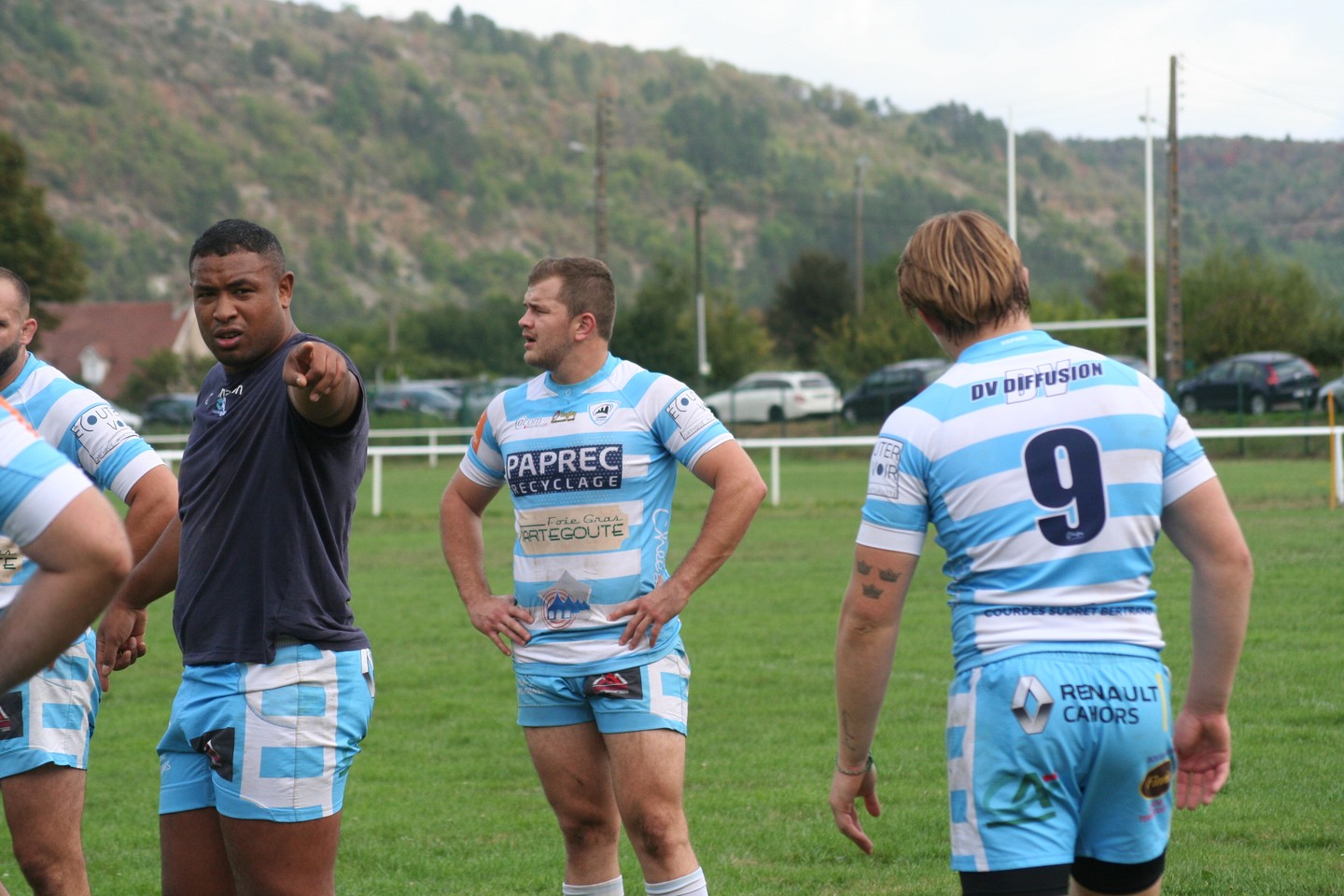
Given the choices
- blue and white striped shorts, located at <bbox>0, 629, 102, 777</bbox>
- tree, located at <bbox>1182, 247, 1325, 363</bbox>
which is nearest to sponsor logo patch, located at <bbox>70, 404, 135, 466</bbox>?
blue and white striped shorts, located at <bbox>0, 629, 102, 777</bbox>

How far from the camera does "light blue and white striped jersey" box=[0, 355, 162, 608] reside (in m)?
4.30

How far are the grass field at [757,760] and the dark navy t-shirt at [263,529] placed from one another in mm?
1214

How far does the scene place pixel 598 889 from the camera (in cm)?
462

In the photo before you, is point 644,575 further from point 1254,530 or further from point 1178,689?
point 1254,530

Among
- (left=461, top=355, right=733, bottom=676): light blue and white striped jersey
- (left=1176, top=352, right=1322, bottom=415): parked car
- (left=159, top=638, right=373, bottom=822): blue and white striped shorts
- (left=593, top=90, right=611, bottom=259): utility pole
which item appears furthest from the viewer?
(left=593, top=90, right=611, bottom=259): utility pole

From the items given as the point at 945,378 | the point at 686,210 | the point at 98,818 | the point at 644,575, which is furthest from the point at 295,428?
the point at 686,210

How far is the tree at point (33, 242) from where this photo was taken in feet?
149

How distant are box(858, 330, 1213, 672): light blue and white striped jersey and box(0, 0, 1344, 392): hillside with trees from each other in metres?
101

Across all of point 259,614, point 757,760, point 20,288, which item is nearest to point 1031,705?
point 259,614

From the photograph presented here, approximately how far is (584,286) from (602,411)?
0.43 m

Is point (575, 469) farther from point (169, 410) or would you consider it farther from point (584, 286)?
point (169, 410)

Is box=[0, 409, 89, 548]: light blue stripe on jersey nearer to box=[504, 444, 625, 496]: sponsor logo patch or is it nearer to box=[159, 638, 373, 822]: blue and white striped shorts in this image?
box=[159, 638, 373, 822]: blue and white striped shorts

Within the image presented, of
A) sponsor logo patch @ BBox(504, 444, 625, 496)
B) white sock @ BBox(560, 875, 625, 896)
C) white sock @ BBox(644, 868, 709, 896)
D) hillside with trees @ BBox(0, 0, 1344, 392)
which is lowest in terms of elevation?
white sock @ BBox(560, 875, 625, 896)

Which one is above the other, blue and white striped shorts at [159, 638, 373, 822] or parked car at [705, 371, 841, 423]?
blue and white striped shorts at [159, 638, 373, 822]
